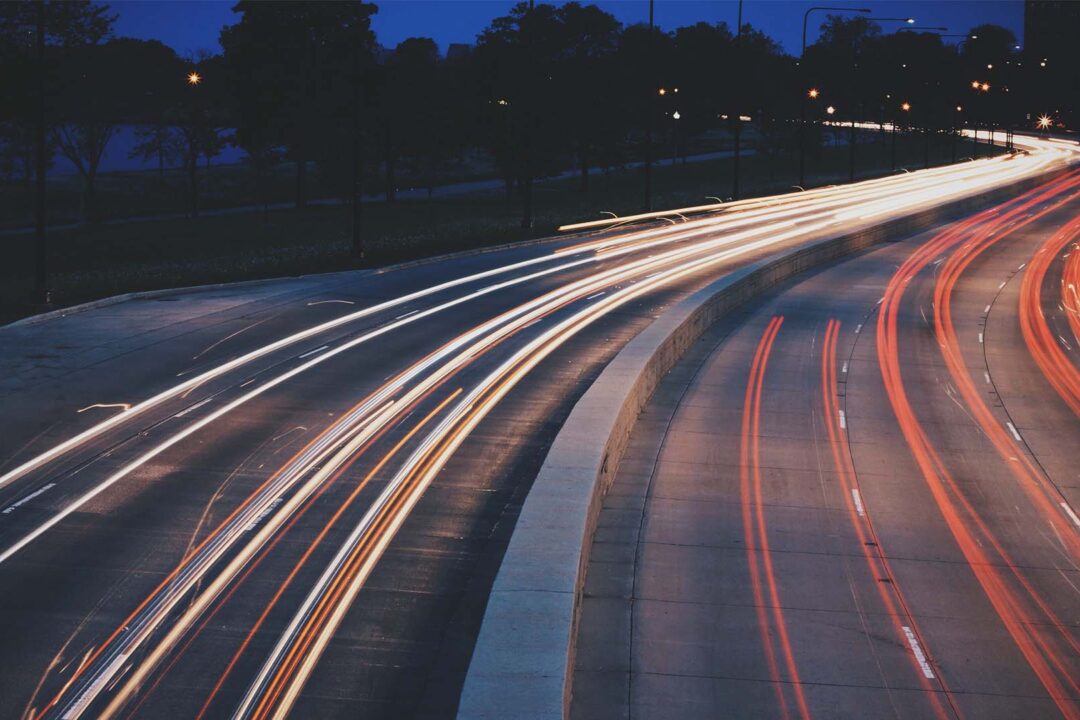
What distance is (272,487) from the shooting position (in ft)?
52.2

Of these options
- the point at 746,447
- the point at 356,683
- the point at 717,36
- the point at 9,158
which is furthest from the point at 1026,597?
the point at 717,36

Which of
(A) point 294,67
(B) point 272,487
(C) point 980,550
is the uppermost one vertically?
(A) point 294,67

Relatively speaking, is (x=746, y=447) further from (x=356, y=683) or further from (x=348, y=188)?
(x=348, y=188)

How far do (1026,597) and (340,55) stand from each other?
73.7m

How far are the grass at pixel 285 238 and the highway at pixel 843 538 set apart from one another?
53.7 ft

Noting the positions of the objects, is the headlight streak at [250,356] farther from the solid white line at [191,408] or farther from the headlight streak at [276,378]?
the solid white line at [191,408]

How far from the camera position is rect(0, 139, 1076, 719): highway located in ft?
34.9

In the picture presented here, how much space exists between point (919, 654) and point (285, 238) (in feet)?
177

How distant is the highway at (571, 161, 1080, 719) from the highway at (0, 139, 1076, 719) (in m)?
0.62

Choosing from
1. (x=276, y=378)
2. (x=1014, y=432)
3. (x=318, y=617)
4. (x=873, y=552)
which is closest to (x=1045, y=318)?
(x=1014, y=432)

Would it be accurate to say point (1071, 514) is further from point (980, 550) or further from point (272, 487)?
point (272, 487)

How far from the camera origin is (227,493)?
15609 millimetres

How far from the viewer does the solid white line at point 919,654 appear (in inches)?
473

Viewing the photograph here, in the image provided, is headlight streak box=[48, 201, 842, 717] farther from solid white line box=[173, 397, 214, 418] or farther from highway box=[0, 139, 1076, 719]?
solid white line box=[173, 397, 214, 418]
